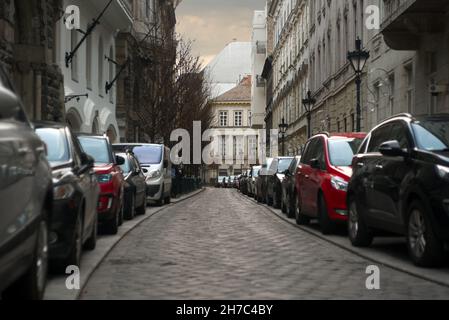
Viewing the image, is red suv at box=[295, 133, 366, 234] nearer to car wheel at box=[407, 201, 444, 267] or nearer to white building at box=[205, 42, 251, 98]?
car wheel at box=[407, 201, 444, 267]

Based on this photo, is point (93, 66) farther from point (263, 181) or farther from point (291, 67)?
point (291, 67)

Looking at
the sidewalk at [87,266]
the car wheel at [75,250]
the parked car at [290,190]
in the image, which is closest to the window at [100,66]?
the parked car at [290,190]

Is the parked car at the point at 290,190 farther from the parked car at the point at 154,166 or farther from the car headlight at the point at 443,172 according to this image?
the car headlight at the point at 443,172

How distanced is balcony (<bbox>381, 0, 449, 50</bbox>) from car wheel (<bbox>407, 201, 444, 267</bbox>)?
11483 mm

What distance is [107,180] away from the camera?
12.7m

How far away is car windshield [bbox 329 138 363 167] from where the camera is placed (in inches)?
534

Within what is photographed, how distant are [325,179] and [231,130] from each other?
348 ft

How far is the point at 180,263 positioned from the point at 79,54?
20.8m

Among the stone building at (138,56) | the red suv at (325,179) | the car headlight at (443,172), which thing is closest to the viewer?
the car headlight at (443,172)

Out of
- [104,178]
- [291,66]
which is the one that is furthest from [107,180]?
[291,66]

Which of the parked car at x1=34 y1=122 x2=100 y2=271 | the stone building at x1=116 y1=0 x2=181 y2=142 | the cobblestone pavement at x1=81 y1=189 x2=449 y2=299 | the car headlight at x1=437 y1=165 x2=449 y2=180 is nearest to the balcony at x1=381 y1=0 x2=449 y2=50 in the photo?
the cobblestone pavement at x1=81 y1=189 x2=449 y2=299

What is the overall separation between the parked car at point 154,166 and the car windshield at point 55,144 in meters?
13.4

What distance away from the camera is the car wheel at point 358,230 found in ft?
35.9
